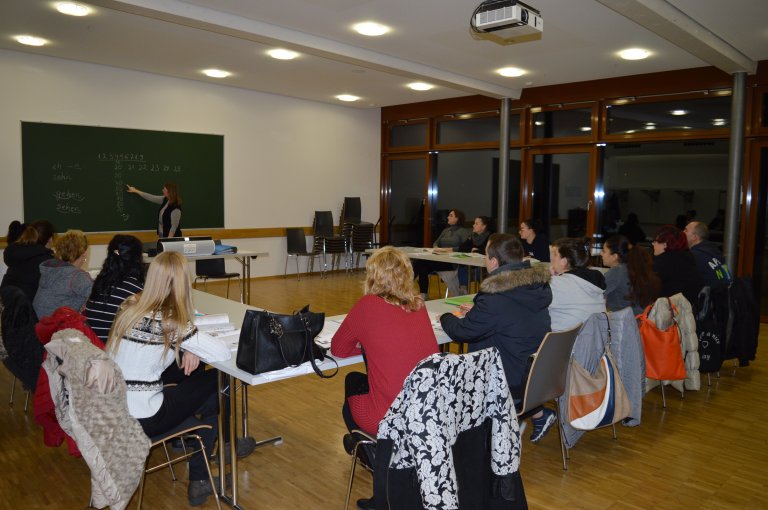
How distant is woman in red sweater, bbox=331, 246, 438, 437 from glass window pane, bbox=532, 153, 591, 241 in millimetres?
6782

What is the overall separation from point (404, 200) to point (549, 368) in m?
8.73

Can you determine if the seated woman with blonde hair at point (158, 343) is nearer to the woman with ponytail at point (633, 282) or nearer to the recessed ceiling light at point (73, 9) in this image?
the woman with ponytail at point (633, 282)

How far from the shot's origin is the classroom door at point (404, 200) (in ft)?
37.2

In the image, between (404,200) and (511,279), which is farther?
(404,200)

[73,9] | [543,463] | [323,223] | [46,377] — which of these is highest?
[73,9]

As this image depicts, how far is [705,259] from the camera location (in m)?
5.08

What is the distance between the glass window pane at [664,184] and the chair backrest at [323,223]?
177 inches

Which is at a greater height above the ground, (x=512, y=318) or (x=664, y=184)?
(x=664, y=184)

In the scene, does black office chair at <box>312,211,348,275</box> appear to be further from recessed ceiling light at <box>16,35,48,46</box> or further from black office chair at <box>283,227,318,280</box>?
recessed ceiling light at <box>16,35,48,46</box>

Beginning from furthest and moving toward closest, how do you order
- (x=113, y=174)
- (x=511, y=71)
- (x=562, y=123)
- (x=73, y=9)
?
(x=562, y=123)
(x=113, y=174)
(x=511, y=71)
(x=73, y=9)

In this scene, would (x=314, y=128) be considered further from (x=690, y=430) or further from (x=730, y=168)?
(x=690, y=430)

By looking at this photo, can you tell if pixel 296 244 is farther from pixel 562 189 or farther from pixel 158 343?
pixel 158 343

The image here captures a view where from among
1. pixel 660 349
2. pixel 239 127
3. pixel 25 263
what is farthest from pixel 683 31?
pixel 239 127

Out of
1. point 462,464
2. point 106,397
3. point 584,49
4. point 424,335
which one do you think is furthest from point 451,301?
point 584,49
